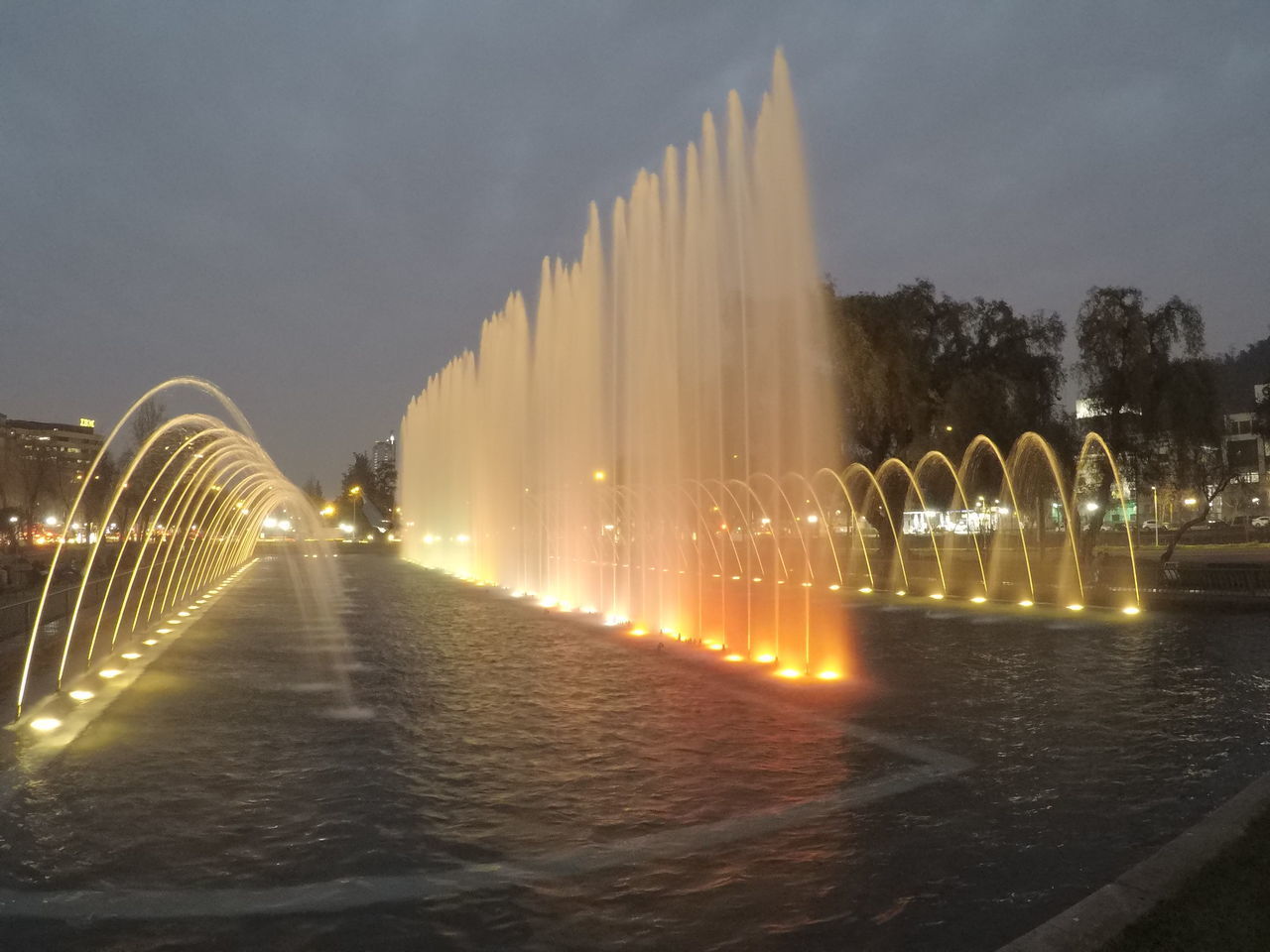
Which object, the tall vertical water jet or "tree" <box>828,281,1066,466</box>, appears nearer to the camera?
the tall vertical water jet

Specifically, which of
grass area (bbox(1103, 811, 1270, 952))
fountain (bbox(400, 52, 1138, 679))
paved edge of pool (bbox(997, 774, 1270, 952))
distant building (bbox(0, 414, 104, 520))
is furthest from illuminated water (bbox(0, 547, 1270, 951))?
distant building (bbox(0, 414, 104, 520))

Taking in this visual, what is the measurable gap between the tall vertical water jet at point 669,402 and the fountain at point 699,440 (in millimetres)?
80

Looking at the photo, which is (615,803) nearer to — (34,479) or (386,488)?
(34,479)

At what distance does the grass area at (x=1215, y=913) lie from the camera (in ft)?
15.7

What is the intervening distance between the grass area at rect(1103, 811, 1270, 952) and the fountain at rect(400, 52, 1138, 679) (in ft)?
29.2

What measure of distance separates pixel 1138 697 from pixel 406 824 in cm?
910

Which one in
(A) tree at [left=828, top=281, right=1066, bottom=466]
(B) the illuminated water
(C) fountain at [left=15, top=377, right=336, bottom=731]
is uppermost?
(A) tree at [left=828, top=281, right=1066, bottom=466]

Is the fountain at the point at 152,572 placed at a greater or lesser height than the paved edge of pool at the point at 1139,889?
greater

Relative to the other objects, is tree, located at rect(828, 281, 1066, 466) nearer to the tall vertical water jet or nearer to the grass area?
the tall vertical water jet

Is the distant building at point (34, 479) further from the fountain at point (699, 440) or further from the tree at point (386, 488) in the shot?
the tree at point (386, 488)

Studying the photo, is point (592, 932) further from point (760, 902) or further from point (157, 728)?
point (157, 728)

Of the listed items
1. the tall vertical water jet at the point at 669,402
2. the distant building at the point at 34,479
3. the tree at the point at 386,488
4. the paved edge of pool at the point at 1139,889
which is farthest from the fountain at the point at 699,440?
the tree at the point at 386,488

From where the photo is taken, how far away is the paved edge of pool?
4910 millimetres

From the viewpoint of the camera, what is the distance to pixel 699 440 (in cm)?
3059
